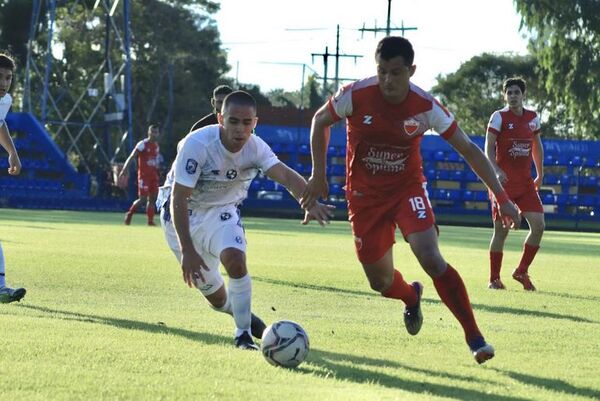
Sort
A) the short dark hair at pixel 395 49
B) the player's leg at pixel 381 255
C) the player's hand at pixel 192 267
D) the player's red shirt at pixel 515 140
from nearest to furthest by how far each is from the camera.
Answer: the player's hand at pixel 192 267
the short dark hair at pixel 395 49
the player's leg at pixel 381 255
the player's red shirt at pixel 515 140

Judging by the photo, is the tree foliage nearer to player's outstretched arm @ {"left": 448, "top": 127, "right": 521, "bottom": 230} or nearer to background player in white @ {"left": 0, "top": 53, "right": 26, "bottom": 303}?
background player in white @ {"left": 0, "top": 53, "right": 26, "bottom": 303}

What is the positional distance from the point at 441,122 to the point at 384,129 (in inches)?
15.6

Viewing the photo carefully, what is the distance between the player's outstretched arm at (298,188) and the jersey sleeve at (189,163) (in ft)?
1.53

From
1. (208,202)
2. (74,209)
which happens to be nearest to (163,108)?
(74,209)

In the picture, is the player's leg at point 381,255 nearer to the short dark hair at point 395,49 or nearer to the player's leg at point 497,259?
the short dark hair at point 395,49

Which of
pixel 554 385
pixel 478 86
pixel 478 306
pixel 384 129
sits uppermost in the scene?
pixel 478 86

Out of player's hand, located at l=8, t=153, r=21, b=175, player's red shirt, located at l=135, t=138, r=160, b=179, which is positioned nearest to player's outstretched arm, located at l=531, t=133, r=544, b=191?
player's hand, located at l=8, t=153, r=21, b=175

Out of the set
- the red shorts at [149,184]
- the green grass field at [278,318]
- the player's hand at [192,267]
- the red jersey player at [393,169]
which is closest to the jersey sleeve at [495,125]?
the green grass field at [278,318]

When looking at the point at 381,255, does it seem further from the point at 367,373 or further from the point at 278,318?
the point at 367,373

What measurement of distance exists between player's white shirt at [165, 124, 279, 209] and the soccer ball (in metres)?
1.39

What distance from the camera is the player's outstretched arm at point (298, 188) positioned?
8297 millimetres

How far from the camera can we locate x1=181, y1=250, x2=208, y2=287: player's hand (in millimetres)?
8016

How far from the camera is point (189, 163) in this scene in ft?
28.6

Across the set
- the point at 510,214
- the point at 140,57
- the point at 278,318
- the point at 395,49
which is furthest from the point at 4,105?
the point at 140,57
